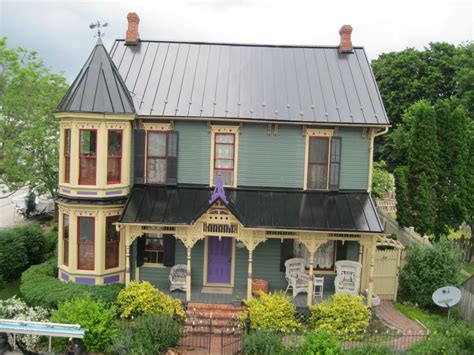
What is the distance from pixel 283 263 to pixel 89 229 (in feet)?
23.8

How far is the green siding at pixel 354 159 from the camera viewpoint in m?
16.6

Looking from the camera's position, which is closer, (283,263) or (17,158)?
(283,263)

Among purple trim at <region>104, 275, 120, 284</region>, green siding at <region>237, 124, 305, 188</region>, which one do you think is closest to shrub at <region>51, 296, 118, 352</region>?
purple trim at <region>104, 275, 120, 284</region>

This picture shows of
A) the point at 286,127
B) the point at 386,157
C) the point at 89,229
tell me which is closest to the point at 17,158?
the point at 89,229

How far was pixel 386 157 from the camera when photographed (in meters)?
40.6

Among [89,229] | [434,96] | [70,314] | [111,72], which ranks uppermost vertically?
[434,96]

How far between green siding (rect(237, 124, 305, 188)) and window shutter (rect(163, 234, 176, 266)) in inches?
132

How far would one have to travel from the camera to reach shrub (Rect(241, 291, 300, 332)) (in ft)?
45.9

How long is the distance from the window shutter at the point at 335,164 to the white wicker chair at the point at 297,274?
304 centimetres

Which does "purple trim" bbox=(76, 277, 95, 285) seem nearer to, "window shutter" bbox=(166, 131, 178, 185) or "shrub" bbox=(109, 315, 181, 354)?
"shrub" bbox=(109, 315, 181, 354)

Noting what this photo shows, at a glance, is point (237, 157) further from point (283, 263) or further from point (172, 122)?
point (283, 263)

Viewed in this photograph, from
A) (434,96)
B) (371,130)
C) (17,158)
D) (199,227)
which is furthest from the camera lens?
(434,96)

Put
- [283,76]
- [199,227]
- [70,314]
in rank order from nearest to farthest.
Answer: [70,314], [199,227], [283,76]

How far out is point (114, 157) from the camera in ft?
52.6
